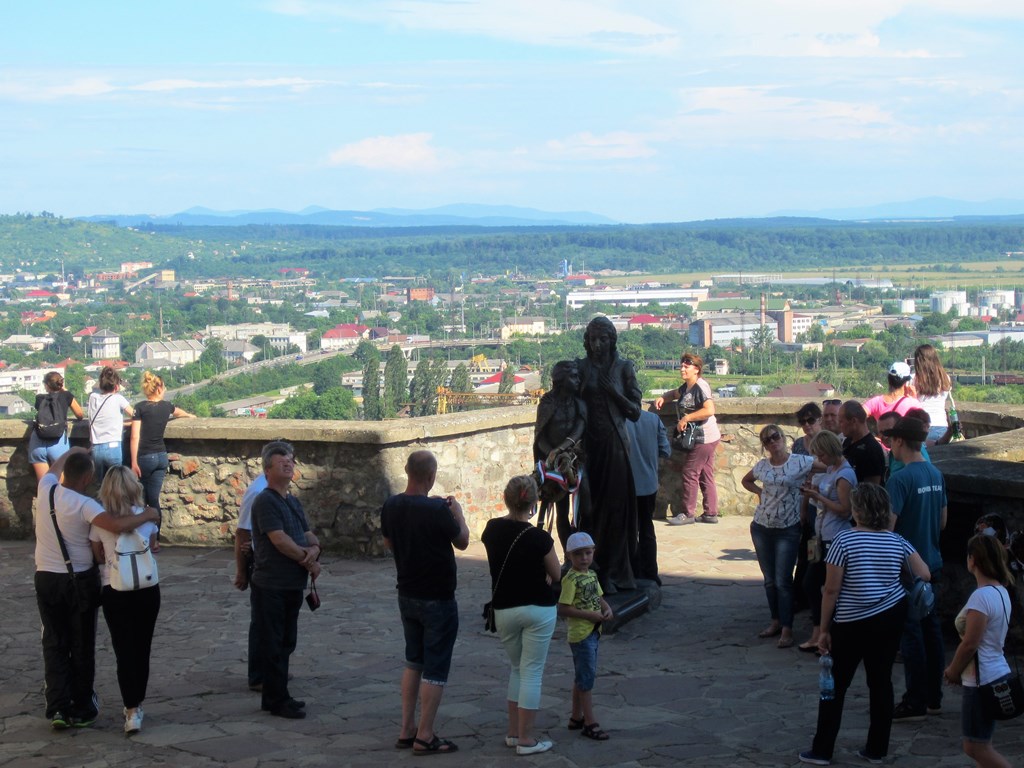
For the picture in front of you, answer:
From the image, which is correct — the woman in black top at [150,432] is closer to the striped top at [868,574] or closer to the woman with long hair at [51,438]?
the woman with long hair at [51,438]

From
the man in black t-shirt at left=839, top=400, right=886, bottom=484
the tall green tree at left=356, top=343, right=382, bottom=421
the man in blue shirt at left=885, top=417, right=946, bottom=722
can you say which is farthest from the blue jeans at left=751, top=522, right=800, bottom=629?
the tall green tree at left=356, top=343, right=382, bottom=421

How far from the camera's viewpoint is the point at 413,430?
33.4ft

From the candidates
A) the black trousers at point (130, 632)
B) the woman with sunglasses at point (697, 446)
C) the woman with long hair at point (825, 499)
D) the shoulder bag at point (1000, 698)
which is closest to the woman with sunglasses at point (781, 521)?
the woman with long hair at point (825, 499)

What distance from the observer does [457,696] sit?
652 cm

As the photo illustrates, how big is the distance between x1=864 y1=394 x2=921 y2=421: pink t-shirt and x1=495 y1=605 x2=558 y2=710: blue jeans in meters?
3.78

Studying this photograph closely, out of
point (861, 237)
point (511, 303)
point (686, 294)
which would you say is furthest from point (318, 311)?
point (861, 237)

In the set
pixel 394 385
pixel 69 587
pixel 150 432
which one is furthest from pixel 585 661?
pixel 394 385

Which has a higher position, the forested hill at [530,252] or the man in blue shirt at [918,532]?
the forested hill at [530,252]

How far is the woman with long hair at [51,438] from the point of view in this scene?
34.4 ft

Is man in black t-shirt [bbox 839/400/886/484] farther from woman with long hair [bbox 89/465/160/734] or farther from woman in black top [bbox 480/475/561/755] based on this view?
woman with long hair [bbox 89/465/160/734]

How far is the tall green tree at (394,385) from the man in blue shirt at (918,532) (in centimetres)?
1351

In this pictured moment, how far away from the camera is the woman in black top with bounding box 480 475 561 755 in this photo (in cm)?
551

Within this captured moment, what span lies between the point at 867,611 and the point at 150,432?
6.69 metres

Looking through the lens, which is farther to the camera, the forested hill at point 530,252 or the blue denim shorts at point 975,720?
the forested hill at point 530,252
